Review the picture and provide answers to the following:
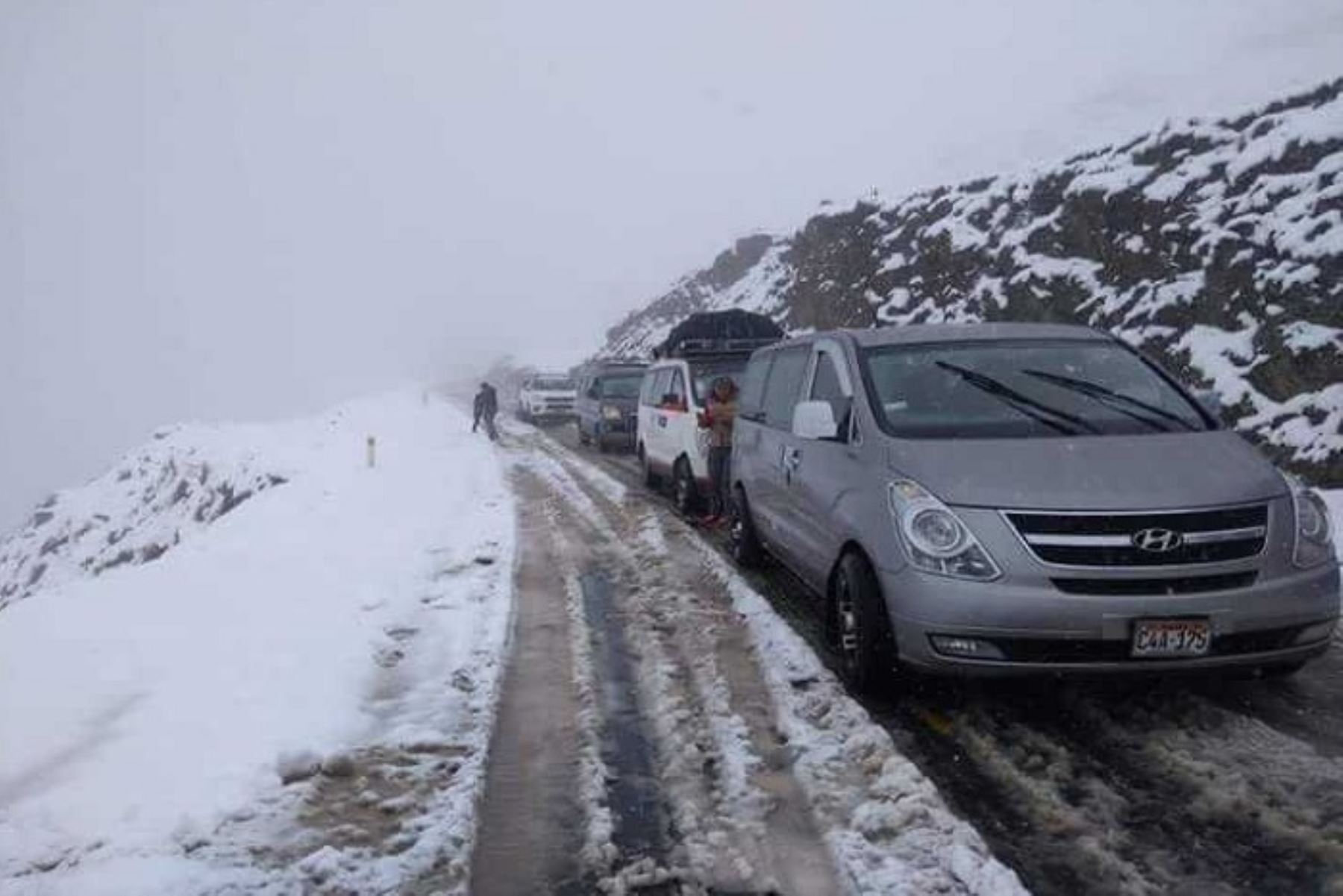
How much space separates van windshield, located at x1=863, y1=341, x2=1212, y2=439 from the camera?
4.91 metres

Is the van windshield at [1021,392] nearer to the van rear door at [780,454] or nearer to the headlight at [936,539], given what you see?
the headlight at [936,539]

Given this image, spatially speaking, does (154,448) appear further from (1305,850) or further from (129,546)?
(1305,850)

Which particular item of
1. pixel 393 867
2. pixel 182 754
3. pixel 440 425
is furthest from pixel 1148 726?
pixel 440 425

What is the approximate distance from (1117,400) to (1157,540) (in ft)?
4.72

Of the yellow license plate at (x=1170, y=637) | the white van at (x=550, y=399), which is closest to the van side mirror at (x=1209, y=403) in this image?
the yellow license plate at (x=1170, y=637)

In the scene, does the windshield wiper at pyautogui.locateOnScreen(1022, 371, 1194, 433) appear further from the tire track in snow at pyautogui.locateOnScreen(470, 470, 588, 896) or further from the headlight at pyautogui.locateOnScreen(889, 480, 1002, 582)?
the tire track in snow at pyautogui.locateOnScreen(470, 470, 588, 896)

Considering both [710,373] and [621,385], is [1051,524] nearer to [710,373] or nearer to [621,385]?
[710,373]

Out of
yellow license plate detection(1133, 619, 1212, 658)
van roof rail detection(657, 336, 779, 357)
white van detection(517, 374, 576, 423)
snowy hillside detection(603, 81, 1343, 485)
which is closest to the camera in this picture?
yellow license plate detection(1133, 619, 1212, 658)

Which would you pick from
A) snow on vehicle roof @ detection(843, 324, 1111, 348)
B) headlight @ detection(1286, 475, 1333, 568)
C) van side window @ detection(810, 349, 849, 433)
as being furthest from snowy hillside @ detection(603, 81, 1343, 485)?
van side window @ detection(810, 349, 849, 433)

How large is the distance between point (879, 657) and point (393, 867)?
243 centimetres

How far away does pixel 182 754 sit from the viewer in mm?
4301

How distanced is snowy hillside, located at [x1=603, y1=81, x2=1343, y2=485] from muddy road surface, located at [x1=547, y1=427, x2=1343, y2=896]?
631 cm

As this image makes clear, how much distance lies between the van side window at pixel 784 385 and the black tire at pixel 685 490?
3.56m

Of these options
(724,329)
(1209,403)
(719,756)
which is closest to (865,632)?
(719,756)
